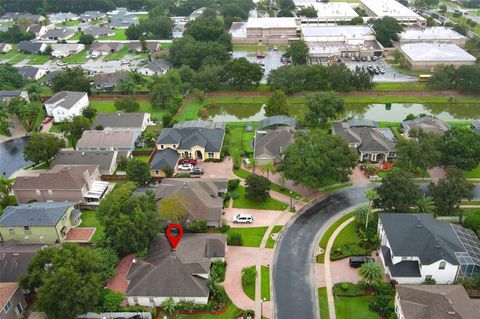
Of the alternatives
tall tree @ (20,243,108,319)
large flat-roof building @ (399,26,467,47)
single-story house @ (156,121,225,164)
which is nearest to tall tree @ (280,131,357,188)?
single-story house @ (156,121,225,164)

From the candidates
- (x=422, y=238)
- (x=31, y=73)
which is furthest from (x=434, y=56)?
(x=31, y=73)

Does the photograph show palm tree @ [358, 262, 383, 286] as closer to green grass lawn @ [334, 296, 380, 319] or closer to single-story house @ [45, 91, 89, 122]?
green grass lawn @ [334, 296, 380, 319]

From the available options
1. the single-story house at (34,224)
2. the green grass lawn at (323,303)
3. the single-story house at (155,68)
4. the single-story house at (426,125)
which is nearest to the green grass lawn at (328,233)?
the green grass lawn at (323,303)

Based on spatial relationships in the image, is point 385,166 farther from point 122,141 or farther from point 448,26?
point 448,26

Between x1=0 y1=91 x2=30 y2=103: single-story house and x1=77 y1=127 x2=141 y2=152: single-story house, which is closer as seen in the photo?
x1=77 y1=127 x2=141 y2=152: single-story house

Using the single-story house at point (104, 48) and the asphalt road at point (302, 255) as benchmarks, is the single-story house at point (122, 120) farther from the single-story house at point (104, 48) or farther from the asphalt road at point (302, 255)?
the single-story house at point (104, 48)

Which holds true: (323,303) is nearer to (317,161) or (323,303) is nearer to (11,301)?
(317,161)

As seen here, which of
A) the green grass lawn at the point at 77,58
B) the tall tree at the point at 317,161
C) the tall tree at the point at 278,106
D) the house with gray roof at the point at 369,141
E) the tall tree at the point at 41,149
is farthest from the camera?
the green grass lawn at the point at 77,58
